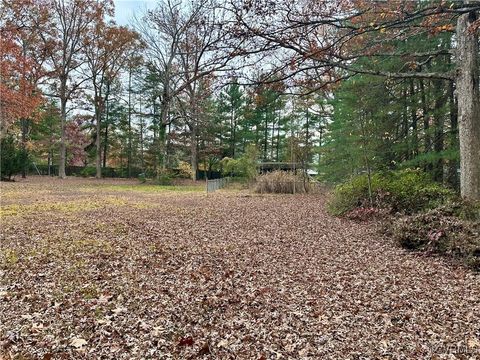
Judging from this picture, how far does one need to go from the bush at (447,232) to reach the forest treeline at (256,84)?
1017 mm

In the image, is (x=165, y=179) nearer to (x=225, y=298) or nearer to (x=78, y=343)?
(x=225, y=298)

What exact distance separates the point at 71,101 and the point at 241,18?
71.8 feet

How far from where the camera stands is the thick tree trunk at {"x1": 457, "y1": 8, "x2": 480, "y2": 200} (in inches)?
222

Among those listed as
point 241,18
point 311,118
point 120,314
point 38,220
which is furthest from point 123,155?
point 120,314

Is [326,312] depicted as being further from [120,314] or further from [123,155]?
[123,155]

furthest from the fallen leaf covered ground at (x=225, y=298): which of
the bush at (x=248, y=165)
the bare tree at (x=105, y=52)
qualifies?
the bare tree at (x=105, y=52)

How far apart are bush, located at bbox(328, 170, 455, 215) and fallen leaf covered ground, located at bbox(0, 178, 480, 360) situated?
2.16 metres

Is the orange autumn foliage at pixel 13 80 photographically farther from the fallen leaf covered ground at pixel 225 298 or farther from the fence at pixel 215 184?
the fallen leaf covered ground at pixel 225 298

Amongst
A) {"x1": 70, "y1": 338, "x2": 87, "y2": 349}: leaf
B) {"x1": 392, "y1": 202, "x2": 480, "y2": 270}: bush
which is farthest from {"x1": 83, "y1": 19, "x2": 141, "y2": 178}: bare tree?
{"x1": 70, "y1": 338, "x2": 87, "y2": 349}: leaf

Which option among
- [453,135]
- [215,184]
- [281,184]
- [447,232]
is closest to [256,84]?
[447,232]

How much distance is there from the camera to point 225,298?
2926 millimetres

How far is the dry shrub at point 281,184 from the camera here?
14.1 metres

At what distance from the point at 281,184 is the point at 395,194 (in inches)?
267

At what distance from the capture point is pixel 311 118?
2719cm
